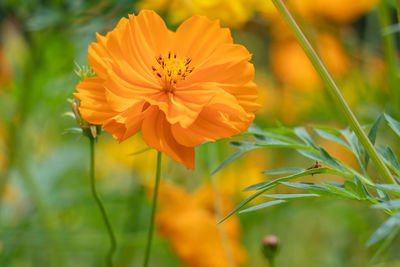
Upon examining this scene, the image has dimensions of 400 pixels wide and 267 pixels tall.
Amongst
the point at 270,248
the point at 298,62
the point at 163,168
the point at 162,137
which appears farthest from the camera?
the point at 298,62

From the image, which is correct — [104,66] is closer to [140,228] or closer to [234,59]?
[234,59]

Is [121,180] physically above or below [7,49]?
below

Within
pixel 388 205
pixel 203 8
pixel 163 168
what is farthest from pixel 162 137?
pixel 163 168

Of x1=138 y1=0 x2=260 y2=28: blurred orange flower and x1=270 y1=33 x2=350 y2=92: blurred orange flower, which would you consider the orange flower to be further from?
x1=270 y1=33 x2=350 y2=92: blurred orange flower

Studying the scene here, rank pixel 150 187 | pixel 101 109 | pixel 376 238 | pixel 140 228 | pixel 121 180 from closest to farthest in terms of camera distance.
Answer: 1. pixel 376 238
2. pixel 101 109
3. pixel 150 187
4. pixel 140 228
5. pixel 121 180

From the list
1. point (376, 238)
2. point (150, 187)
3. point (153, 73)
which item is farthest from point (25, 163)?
point (376, 238)

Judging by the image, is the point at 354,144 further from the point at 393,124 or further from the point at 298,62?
the point at 298,62

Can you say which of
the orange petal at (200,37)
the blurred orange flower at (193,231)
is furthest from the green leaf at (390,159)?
the blurred orange flower at (193,231)

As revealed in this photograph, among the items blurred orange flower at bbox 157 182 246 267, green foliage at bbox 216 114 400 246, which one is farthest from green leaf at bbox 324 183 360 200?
blurred orange flower at bbox 157 182 246 267
